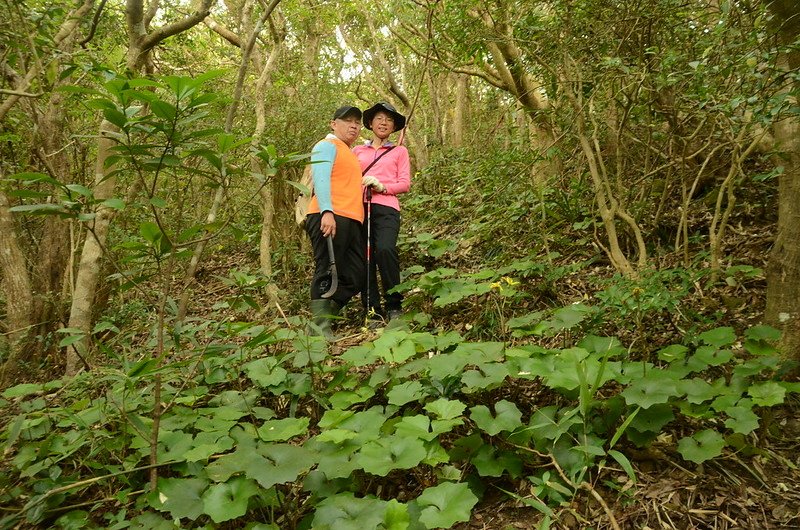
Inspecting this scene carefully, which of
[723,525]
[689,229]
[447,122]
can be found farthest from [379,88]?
[723,525]

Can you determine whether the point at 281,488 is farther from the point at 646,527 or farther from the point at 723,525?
the point at 723,525

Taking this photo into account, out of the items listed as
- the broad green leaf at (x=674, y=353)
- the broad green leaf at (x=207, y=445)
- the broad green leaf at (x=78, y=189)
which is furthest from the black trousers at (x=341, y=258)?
the broad green leaf at (x=674, y=353)

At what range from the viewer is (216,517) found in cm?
194

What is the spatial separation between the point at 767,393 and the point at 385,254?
2849 mm

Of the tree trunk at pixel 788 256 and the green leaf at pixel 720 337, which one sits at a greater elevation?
the tree trunk at pixel 788 256

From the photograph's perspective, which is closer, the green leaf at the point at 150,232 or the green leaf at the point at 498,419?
the green leaf at the point at 150,232

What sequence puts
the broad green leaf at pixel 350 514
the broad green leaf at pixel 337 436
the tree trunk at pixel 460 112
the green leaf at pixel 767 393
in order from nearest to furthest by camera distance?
1. the broad green leaf at pixel 350 514
2. the green leaf at pixel 767 393
3. the broad green leaf at pixel 337 436
4. the tree trunk at pixel 460 112

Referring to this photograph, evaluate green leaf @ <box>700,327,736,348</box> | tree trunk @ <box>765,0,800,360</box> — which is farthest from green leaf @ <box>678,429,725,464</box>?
tree trunk @ <box>765,0,800,360</box>

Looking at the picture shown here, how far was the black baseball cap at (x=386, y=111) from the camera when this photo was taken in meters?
4.43

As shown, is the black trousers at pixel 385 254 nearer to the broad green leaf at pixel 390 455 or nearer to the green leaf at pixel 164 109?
the broad green leaf at pixel 390 455

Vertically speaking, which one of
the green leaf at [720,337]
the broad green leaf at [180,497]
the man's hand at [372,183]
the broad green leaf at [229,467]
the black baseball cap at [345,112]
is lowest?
the broad green leaf at [180,497]

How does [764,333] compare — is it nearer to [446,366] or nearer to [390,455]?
[446,366]

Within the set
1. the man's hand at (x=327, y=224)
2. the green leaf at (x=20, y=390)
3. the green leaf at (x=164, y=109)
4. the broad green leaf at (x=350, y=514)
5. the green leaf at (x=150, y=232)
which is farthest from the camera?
the man's hand at (x=327, y=224)

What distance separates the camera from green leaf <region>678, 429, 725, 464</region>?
2016 millimetres
